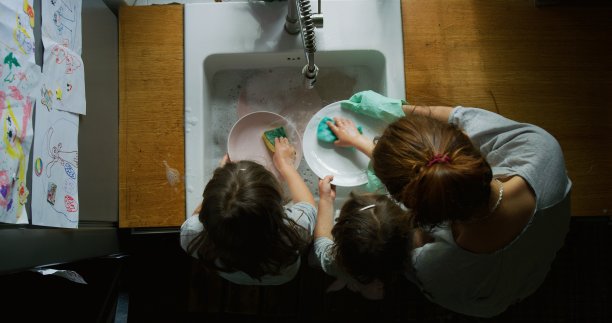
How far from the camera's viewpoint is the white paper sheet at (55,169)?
712mm

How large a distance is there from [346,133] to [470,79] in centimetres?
33

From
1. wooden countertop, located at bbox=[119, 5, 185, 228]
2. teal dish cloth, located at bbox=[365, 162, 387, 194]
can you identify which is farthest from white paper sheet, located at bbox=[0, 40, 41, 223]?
teal dish cloth, located at bbox=[365, 162, 387, 194]

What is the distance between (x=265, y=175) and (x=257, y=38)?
1.23ft

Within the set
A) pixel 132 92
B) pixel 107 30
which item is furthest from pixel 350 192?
pixel 107 30

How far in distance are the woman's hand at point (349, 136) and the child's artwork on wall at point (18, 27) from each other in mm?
653

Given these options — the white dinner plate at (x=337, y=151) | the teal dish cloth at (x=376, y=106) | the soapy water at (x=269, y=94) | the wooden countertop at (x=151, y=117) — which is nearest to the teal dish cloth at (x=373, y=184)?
the white dinner plate at (x=337, y=151)

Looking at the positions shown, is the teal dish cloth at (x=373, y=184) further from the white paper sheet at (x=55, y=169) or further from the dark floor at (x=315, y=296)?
the white paper sheet at (x=55, y=169)

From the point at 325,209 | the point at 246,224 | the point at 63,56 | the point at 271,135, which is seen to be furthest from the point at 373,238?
the point at 63,56

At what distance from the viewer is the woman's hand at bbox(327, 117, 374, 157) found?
100 centimetres

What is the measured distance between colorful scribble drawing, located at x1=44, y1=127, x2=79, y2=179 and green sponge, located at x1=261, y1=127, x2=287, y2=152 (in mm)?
444

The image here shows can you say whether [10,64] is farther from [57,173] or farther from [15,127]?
[57,173]

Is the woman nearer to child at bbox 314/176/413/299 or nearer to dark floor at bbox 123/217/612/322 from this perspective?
child at bbox 314/176/413/299

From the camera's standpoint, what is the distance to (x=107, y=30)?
3.10 ft

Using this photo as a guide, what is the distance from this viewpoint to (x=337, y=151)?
105 cm
